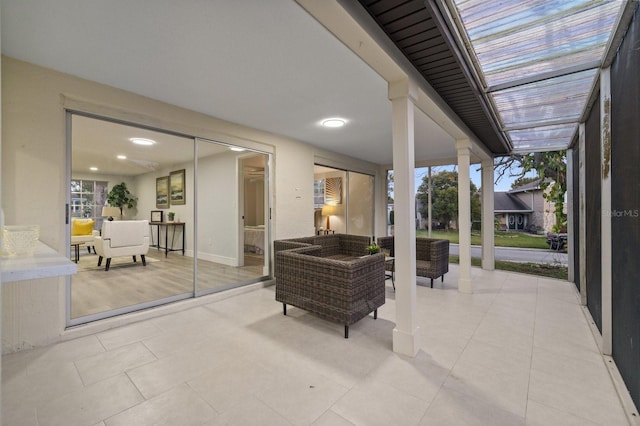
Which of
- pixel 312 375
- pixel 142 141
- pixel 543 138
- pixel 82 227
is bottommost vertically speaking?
pixel 312 375

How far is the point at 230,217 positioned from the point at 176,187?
111 centimetres

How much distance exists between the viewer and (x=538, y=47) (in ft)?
7.47

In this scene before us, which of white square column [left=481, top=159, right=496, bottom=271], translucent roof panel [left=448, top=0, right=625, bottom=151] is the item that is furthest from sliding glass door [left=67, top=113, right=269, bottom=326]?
white square column [left=481, top=159, right=496, bottom=271]

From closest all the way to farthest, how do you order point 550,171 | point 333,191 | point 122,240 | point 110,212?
point 110,212, point 122,240, point 550,171, point 333,191

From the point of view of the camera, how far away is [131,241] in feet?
12.7

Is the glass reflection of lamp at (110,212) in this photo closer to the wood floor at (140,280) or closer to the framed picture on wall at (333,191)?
the wood floor at (140,280)

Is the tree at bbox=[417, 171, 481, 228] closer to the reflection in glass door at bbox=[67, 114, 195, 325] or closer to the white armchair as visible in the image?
the reflection in glass door at bbox=[67, 114, 195, 325]

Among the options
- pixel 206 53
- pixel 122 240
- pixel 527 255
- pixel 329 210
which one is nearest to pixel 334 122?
pixel 206 53

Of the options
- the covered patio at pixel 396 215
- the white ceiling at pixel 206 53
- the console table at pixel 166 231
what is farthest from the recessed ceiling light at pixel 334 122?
the console table at pixel 166 231

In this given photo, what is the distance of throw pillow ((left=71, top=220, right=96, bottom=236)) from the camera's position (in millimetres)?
3094

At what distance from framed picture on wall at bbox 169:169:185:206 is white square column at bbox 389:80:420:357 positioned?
3.08 metres

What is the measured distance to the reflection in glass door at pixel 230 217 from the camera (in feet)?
14.2

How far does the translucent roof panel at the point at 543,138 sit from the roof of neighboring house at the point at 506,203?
3.29ft

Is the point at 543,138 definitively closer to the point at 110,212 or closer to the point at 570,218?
the point at 570,218
